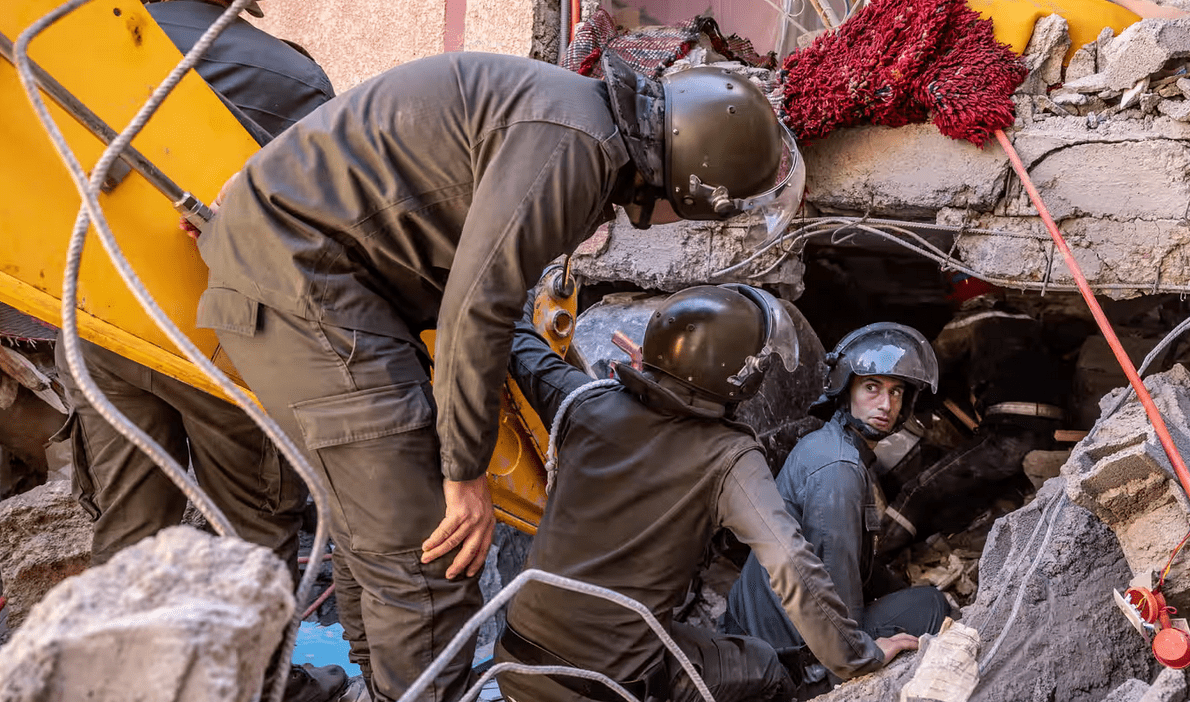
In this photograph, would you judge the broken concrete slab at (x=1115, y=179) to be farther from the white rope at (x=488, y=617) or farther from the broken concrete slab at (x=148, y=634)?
the broken concrete slab at (x=148, y=634)

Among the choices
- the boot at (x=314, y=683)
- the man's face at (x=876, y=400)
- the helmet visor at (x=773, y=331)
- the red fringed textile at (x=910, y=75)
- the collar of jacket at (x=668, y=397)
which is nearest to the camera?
the collar of jacket at (x=668, y=397)

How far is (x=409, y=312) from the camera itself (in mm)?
2342

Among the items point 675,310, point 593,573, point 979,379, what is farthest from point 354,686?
point 979,379

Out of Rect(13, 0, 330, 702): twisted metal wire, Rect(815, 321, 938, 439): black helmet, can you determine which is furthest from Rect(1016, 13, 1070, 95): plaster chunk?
Rect(13, 0, 330, 702): twisted metal wire

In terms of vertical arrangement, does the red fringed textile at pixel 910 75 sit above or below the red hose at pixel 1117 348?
above

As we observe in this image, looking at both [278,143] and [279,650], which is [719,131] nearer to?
[278,143]

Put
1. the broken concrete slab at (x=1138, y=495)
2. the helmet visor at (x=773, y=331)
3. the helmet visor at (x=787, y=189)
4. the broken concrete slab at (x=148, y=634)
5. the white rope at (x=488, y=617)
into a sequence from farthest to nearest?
the helmet visor at (x=787, y=189), the helmet visor at (x=773, y=331), the broken concrete slab at (x=1138, y=495), the white rope at (x=488, y=617), the broken concrete slab at (x=148, y=634)

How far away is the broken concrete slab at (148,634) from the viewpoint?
37.2 inches

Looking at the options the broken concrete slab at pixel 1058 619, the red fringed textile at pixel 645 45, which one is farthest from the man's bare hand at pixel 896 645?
the red fringed textile at pixel 645 45

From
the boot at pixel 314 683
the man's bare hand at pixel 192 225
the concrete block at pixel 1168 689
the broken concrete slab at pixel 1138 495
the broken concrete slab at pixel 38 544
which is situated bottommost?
the broken concrete slab at pixel 38 544

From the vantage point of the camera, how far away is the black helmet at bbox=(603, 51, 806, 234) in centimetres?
213

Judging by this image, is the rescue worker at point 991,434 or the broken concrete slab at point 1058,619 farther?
the rescue worker at point 991,434

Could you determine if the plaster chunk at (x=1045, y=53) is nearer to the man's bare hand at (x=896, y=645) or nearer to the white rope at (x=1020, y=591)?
the white rope at (x=1020, y=591)

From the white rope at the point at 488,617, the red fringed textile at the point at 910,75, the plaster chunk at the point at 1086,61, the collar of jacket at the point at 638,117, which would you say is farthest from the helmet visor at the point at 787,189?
the white rope at the point at 488,617
